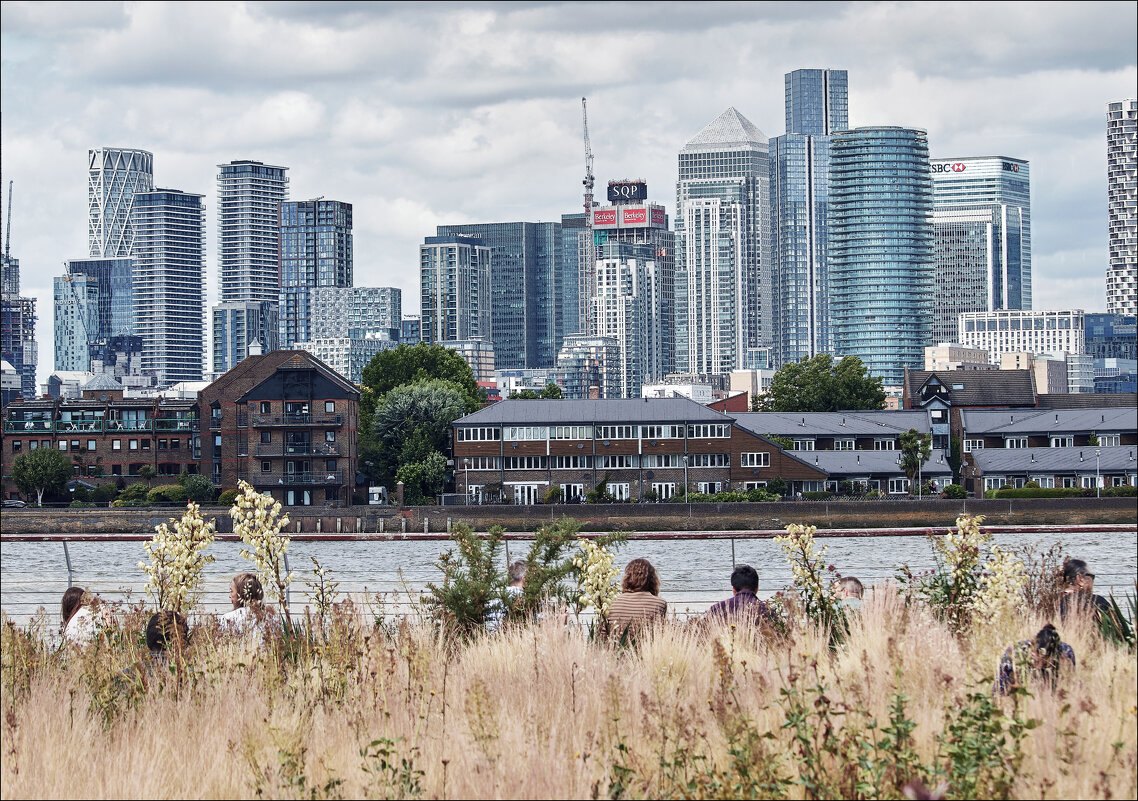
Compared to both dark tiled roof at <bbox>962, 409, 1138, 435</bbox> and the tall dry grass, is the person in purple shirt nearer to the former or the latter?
the tall dry grass

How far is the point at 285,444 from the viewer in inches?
3435

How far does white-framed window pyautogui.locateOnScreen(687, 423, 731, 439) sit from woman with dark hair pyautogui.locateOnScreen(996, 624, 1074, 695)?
73.0m

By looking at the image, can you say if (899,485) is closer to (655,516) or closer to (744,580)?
(655,516)

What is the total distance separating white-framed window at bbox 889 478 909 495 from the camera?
86188mm

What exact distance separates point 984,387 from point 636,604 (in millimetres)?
93902

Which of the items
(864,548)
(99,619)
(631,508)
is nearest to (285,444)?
(631,508)

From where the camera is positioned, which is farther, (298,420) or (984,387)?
(984,387)

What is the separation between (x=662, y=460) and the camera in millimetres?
82750

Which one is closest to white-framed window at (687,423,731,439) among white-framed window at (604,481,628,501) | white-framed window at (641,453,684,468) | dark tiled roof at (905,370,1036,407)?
white-framed window at (641,453,684,468)

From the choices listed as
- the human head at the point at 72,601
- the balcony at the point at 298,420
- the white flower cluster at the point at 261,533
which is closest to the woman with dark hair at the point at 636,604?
the white flower cluster at the point at 261,533

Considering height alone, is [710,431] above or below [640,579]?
above

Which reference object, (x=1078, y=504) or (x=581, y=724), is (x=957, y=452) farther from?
(x=581, y=724)

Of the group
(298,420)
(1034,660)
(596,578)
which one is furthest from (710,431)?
(1034,660)

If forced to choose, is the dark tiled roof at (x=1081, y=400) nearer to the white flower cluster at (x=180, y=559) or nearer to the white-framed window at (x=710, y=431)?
the white-framed window at (x=710, y=431)
